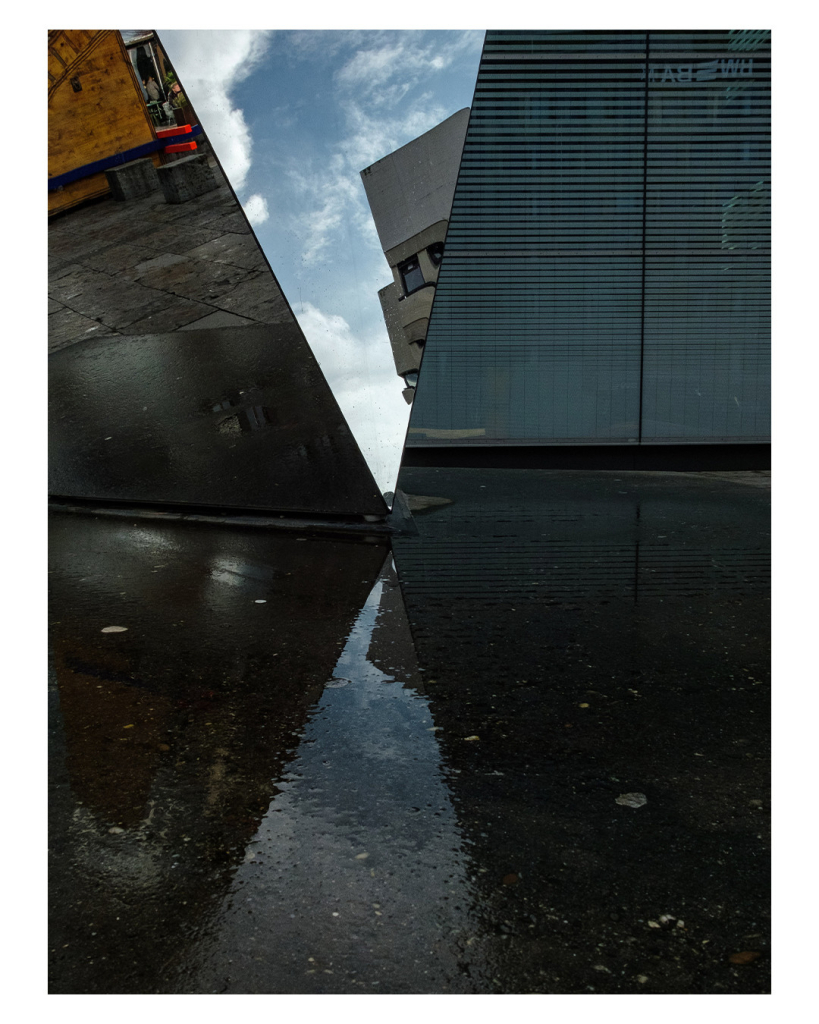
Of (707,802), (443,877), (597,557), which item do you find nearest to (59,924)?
(443,877)

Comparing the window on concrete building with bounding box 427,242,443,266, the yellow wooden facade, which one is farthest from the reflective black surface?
the yellow wooden facade

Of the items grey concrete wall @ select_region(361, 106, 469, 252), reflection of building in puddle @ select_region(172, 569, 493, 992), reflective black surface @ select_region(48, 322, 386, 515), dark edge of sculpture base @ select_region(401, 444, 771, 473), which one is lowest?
dark edge of sculpture base @ select_region(401, 444, 771, 473)

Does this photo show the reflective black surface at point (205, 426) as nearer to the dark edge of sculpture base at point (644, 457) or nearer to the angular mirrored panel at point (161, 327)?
the angular mirrored panel at point (161, 327)

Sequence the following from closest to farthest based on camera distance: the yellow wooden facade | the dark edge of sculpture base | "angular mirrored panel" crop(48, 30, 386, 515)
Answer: "angular mirrored panel" crop(48, 30, 386, 515)
the dark edge of sculpture base
the yellow wooden facade

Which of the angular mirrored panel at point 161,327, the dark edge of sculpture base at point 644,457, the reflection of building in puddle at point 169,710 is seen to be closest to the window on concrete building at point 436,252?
the angular mirrored panel at point 161,327

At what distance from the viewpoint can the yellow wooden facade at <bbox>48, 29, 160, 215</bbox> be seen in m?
5.89

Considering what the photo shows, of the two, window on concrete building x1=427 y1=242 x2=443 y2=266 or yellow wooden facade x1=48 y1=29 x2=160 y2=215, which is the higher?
yellow wooden facade x1=48 y1=29 x2=160 y2=215

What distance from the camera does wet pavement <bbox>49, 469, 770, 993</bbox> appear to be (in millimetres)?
1204

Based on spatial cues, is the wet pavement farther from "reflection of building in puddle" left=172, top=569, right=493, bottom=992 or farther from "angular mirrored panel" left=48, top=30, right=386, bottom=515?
"angular mirrored panel" left=48, top=30, right=386, bottom=515

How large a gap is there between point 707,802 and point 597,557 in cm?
168

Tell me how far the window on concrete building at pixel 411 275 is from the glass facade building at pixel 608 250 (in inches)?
38.6

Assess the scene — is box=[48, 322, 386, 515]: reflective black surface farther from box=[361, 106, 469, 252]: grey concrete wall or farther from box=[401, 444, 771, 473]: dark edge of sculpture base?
box=[401, 444, 771, 473]: dark edge of sculpture base

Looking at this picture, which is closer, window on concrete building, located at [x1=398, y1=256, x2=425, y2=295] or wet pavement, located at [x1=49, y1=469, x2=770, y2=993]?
wet pavement, located at [x1=49, y1=469, x2=770, y2=993]

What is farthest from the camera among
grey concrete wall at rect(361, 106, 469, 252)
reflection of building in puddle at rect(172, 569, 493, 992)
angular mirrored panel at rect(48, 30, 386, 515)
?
angular mirrored panel at rect(48, 30, 386, 515)
